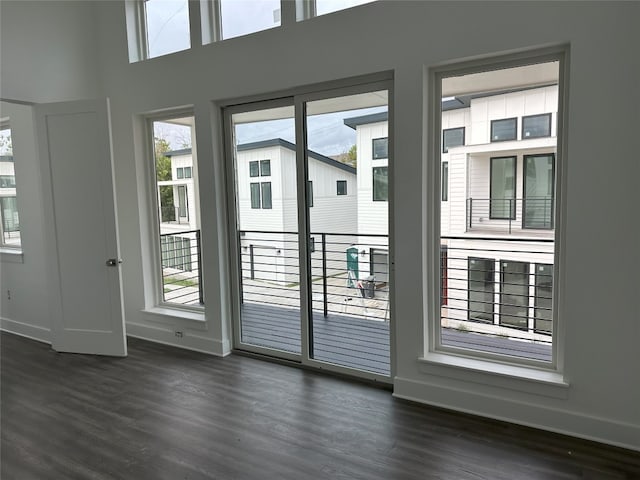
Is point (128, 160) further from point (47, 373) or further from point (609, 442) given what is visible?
point (609, 442)

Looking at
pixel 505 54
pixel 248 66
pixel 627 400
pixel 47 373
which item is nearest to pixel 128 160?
pixel 248 66

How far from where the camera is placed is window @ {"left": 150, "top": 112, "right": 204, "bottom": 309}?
418cm

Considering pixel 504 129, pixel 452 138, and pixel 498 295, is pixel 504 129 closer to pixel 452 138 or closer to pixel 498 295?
pixel 452 138

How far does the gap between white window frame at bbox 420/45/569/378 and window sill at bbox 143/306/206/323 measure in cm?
213

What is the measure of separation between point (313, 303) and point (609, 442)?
210 centimetres

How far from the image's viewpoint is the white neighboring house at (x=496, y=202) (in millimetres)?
2662

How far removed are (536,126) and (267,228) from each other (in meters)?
2.17

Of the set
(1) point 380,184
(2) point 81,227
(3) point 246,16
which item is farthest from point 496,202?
(2) point 81,227

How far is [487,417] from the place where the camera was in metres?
2.76

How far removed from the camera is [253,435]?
263 centimetres

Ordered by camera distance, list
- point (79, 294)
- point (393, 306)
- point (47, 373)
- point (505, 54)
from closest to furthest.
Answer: point (505, 54)
point (393, 306)
point (47, 373)
point (79, 294)

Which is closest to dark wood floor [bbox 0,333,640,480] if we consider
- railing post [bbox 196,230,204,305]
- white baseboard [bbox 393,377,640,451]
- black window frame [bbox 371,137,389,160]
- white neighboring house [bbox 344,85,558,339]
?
white baseboard [bbox 393,377,640,451]

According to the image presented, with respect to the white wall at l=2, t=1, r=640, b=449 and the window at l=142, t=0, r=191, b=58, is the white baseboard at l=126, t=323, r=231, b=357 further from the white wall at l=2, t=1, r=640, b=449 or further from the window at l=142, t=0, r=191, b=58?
the window at l=142, t=0, r=191, b=58

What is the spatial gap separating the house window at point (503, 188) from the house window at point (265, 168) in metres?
1.77
